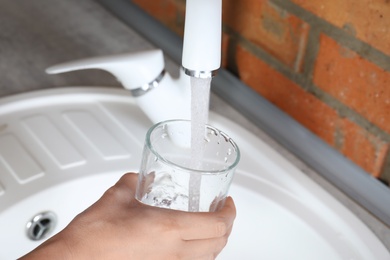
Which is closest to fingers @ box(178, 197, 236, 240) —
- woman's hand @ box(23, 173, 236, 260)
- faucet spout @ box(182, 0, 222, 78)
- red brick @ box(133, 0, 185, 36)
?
woman's hand @ box(23, 173, 236, 260)

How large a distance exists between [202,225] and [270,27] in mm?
343

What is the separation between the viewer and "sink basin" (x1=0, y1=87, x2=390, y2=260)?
677 mm

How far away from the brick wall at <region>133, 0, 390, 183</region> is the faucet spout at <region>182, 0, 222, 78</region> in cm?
19

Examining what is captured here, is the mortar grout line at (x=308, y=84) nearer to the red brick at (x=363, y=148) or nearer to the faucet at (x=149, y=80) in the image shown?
the red brick at (x=363, y=148)

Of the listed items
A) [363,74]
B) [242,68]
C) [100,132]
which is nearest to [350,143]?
[363,74]

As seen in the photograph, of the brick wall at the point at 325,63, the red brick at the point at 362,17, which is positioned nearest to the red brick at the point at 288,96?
the brick wall at the point at 325,63

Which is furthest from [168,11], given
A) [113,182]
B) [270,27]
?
[113,182]

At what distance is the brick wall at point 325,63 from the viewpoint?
667 millimetres

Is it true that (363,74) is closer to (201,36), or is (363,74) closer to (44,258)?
(201,36)

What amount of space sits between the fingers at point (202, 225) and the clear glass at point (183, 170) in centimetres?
3

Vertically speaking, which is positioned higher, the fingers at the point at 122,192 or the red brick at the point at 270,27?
the red brick at the point at 270,27

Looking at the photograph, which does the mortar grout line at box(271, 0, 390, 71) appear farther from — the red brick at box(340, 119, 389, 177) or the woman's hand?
the woman's hand

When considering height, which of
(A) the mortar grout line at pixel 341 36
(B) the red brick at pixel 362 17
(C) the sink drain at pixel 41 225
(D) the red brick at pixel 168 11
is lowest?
(C) the sink drain at pixel 41 225

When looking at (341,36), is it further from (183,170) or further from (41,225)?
(41,225)
